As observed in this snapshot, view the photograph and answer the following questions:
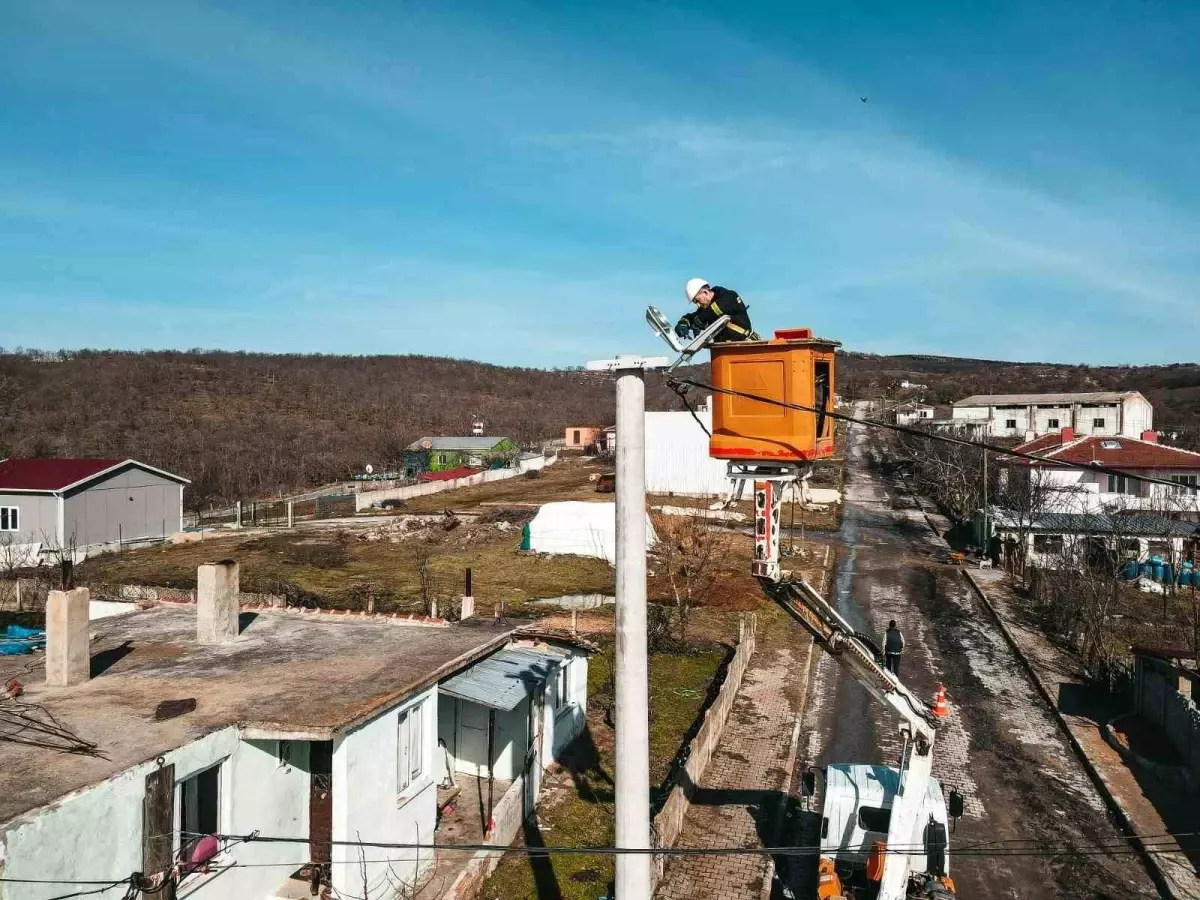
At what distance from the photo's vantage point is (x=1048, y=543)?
32.9 metres

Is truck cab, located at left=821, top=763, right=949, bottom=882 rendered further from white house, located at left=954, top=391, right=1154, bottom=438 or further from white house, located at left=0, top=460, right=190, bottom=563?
white house, located at left=954, top=391, right=1154, bottom=438

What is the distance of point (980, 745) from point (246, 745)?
14.5 m

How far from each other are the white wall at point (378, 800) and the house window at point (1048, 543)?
28.0m

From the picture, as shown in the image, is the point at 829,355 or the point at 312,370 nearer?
the point at 829,355

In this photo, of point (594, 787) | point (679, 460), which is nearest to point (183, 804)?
point (594, 787)

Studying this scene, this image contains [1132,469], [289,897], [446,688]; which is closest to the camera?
[289,897]

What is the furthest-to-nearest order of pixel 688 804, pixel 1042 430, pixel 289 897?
pixel 1042 430, pixel 688 804, pixel 289 897

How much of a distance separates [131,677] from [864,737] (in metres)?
13.9

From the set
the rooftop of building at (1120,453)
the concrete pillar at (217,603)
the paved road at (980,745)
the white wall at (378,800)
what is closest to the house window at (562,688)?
the white wall at (378,800)

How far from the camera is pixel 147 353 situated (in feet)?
491

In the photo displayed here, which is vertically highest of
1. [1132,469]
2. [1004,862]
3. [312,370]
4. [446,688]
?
[312,370]

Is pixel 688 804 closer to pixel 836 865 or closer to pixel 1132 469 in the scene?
pixel 836 865

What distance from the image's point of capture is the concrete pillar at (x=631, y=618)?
5.60 meters

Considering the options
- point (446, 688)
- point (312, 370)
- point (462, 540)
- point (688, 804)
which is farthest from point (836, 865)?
point (312, 370)
